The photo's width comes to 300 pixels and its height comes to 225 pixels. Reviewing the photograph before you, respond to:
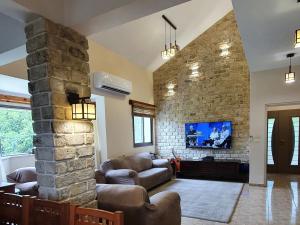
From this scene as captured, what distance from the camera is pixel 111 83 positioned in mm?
4934

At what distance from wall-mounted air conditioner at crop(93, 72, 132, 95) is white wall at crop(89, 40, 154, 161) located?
15cm

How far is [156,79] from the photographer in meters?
7.27

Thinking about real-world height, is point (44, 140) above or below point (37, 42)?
below

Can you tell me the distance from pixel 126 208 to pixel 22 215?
0.91m

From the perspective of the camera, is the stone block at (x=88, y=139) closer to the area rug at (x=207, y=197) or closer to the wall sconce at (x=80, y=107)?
the wall sconce at (x=80, y=107)

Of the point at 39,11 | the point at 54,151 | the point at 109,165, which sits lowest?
the point at 109,165

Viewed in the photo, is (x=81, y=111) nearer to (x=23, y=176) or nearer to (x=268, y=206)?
(x=23, y=176)

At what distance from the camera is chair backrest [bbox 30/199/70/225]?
54.7 inches

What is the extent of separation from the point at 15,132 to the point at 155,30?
423 cm

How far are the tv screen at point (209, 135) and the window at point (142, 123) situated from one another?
1.23 metres

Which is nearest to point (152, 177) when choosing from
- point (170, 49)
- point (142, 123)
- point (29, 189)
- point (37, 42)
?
point (142, 123)

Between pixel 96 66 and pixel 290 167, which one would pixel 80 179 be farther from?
pixel 290 167

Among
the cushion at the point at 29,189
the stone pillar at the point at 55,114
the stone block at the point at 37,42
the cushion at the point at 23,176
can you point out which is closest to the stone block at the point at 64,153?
the stone pillar at the point at 55,114

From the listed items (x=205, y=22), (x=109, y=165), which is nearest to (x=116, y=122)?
(x=109, y=165)
